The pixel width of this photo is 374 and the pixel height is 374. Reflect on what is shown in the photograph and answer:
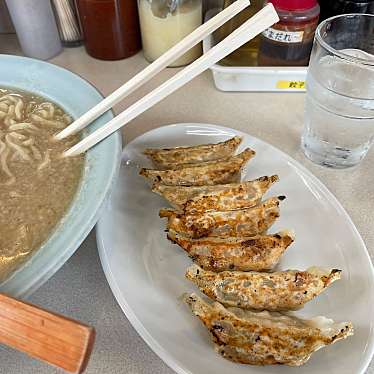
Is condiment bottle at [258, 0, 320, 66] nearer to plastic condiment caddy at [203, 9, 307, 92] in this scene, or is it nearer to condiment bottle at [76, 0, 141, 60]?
plastic condiment caddy at [203, 9, 307, 92]

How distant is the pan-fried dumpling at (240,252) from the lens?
0.78 m

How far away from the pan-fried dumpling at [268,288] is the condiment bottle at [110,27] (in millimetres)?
807

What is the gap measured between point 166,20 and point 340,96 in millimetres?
512

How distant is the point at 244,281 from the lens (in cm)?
74

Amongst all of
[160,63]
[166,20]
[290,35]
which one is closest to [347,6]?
[290,35]

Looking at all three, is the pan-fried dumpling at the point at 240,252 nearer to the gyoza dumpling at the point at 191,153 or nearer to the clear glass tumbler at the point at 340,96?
the gyoza dumpling at the point at 191,153

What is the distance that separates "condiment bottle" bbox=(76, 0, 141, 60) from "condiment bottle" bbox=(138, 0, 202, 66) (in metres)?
0.04

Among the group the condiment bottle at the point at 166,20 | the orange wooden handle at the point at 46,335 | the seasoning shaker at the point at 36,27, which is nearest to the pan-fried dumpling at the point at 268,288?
the orange wooden handle at the point at 46,335

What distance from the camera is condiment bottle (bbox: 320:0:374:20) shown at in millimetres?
1160

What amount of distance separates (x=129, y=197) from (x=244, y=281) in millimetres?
314

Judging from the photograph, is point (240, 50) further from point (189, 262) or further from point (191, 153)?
point (189, 262)

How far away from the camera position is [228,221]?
834 mm

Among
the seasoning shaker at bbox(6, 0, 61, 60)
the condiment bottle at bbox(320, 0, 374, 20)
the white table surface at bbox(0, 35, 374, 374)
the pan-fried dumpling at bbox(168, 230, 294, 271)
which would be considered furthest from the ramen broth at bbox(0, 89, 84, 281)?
the condiment bottle at bbox(320, 0, 374, 20)

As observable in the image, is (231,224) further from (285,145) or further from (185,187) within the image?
(285,145)
